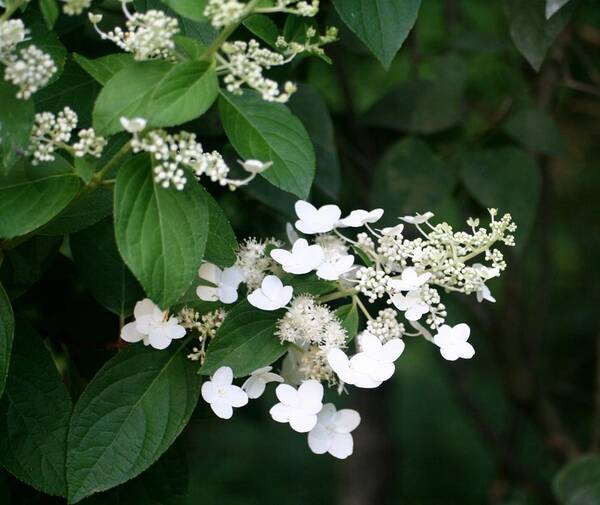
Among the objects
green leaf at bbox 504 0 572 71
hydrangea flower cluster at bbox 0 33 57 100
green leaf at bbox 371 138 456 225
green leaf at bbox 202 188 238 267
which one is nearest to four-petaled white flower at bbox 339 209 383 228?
green leaf at bbox 202 188 238 267

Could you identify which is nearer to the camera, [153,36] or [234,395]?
[153,36]

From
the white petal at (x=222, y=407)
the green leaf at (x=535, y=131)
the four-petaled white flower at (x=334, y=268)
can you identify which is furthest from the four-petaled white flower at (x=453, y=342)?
the green leaf at (x=535, y=131)

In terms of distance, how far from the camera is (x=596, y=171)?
3.03 m

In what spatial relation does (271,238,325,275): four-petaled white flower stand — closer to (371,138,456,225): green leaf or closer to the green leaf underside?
the green leaf underside

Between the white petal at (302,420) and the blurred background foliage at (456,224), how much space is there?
177 millimetres

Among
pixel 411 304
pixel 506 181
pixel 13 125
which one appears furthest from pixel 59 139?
pixel 506 181

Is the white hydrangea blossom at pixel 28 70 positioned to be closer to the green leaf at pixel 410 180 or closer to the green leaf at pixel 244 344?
A: the green leaf at pixel 244 344

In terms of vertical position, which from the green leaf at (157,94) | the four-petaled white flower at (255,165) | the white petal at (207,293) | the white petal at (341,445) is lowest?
the white petal at (341,445)

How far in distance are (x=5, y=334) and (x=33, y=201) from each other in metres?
0.13

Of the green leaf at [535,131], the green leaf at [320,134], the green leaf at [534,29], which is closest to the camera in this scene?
the green leaf at [534,29]

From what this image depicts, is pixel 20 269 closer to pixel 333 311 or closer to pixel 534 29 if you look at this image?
pixel 333 311

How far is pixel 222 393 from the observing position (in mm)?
886

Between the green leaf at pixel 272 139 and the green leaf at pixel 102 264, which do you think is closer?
the green leaf at pixel 272 139

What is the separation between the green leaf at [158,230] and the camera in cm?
77
